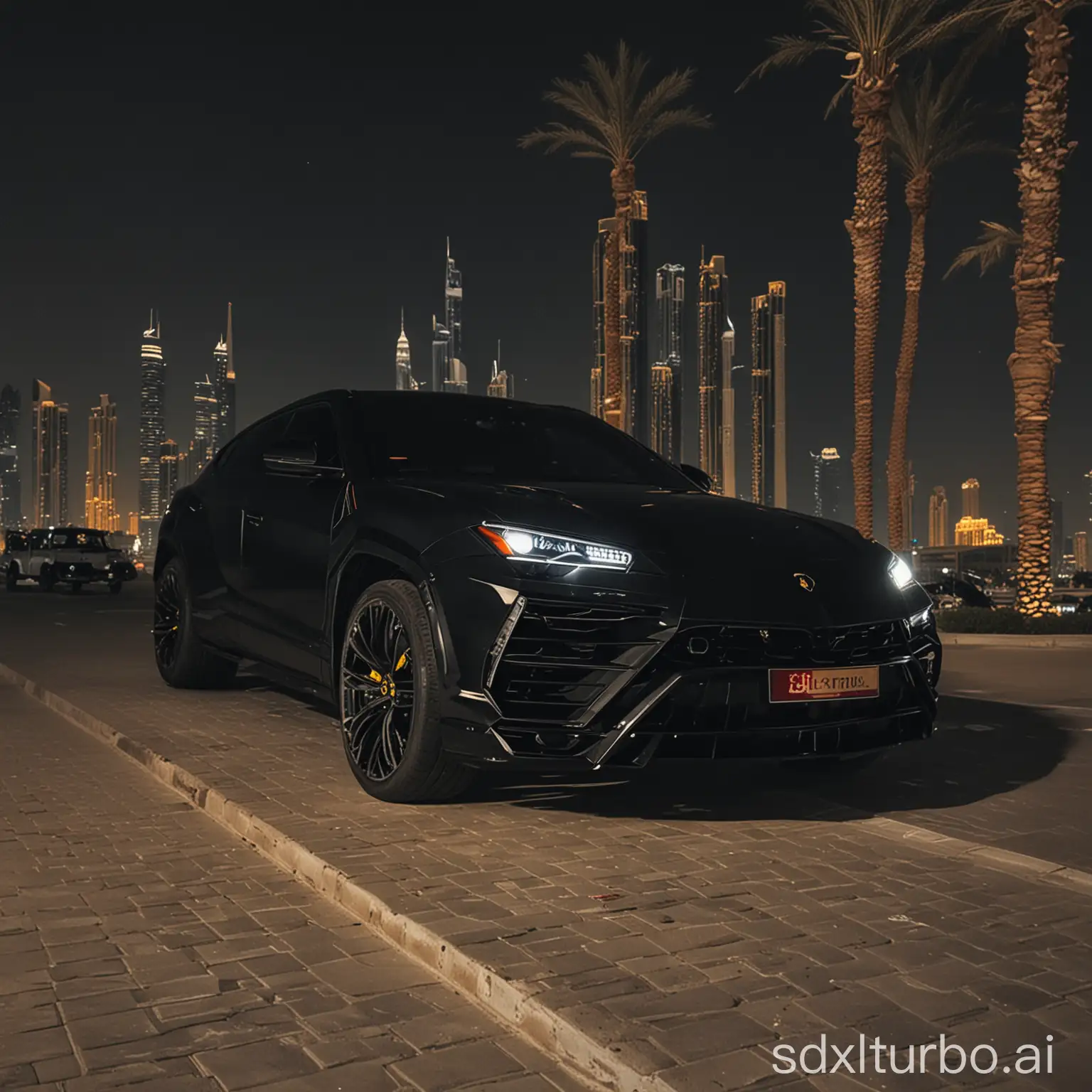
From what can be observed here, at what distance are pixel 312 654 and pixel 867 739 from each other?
109 inches

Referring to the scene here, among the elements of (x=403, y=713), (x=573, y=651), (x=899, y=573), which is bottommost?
(x=403, y=713)

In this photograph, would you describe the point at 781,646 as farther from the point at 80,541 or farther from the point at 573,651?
the point at 80,541

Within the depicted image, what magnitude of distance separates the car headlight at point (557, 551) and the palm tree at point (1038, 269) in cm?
1762

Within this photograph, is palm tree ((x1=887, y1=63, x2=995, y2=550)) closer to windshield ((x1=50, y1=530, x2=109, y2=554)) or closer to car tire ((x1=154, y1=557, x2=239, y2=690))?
windshield ((x1=50, y1=530, x2=109, y2=554))

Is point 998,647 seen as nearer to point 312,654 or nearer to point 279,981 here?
point 312,654

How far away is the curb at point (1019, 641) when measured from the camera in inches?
734

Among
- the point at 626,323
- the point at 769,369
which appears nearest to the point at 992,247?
the point at 626,323

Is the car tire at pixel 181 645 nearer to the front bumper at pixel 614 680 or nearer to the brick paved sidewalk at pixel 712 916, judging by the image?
the brick paved sidewalk at pixel 712 916

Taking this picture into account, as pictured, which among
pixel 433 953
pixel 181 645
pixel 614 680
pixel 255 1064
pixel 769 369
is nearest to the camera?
pixel 255 1064

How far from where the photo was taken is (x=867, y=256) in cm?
2648

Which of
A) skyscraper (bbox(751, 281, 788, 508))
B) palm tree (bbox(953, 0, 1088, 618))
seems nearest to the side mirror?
palm tree (bbox(953, 0, 1088, 618))

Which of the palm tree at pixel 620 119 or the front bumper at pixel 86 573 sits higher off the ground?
the palm tree at pixel 620 119

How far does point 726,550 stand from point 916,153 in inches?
1162

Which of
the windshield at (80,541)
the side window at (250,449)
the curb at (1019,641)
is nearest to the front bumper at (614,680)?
the side window at (250,449)
